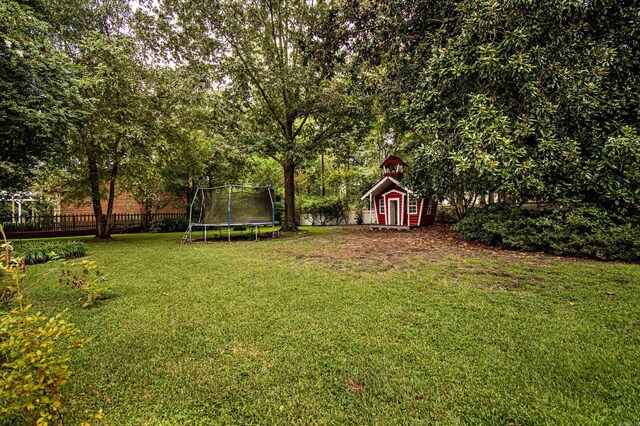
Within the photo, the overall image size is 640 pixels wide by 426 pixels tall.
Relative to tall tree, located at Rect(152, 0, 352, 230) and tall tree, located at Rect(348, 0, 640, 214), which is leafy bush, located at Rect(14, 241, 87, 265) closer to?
tall tree, located at Rect(152, 0, 352, 230)

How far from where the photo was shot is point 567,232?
594cm

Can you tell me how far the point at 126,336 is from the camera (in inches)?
101

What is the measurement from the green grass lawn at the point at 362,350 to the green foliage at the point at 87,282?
6.9 inches

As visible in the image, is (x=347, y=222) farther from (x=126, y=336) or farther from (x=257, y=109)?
(x=126, y=336)

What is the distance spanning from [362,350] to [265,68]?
11.1 meters

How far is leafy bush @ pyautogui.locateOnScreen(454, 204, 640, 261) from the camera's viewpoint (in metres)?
5.29

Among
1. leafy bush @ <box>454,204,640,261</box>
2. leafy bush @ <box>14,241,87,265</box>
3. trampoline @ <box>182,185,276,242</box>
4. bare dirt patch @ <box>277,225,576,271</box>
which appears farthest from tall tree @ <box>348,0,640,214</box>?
leafy bush @ <box>14,241,87,265</box>

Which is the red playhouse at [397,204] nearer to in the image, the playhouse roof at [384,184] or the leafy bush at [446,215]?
the playhouse roof at [384,184]

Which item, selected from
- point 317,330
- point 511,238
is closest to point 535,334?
point 317,330

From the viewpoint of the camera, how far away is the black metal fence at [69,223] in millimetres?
12109

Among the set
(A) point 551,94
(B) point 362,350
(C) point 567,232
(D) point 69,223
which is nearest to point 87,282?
(B) point 362,350

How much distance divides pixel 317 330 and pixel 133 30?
12.3 meters

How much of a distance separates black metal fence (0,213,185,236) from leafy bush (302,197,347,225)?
9.12 meters

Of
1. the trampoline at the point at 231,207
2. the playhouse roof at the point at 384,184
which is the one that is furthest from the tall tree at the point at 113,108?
the playhouse roof at the point at 384,184
